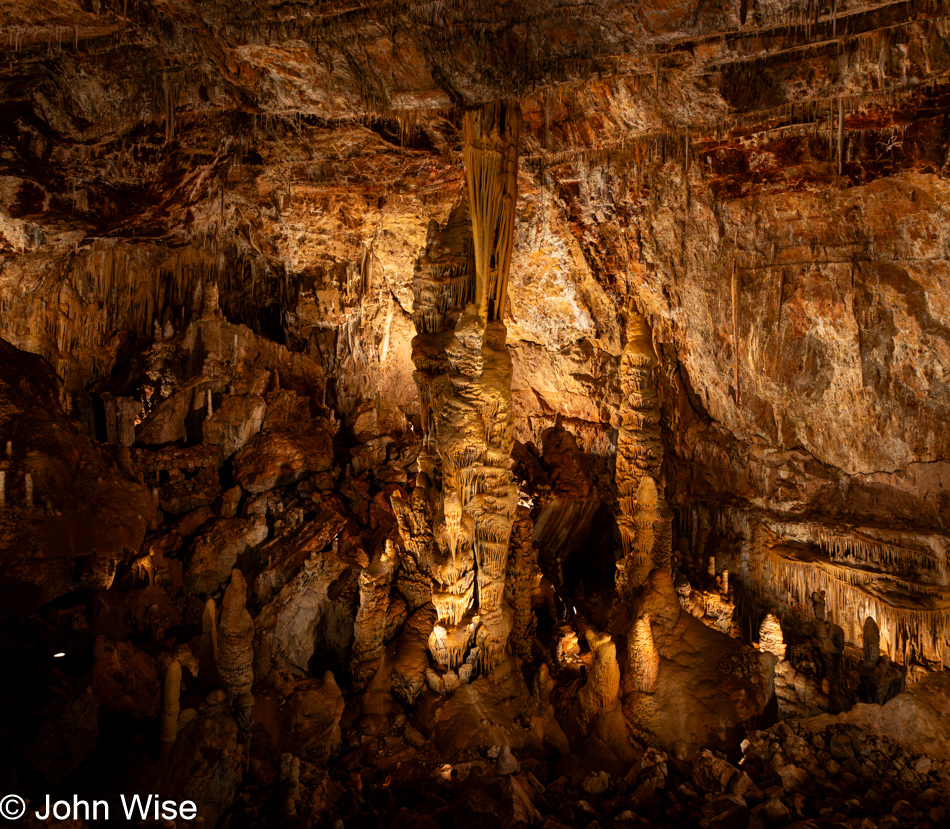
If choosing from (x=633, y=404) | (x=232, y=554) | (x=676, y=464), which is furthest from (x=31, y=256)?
(x=676, y=464)

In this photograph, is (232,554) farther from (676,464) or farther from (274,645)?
(676,464)

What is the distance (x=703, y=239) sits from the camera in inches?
345

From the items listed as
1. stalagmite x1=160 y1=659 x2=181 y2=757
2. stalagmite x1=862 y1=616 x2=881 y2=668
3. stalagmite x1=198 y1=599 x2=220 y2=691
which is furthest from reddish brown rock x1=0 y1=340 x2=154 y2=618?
stalagmite x1=862 y1=616 x2=881 y2=668

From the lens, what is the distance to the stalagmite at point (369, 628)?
7.63m

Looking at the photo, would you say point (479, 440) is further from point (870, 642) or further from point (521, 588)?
point (870, 642)

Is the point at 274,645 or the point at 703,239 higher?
the point at 703,239

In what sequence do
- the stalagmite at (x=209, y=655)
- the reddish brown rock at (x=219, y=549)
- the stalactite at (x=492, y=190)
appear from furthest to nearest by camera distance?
1. the reddish brown rock at (x=219, y=549)
2. the stalactite at (x=492, y=190)
3. the stalagmite at (x=209, y=655)

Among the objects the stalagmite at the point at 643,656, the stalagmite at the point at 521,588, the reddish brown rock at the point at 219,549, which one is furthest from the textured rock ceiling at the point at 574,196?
the stalagmite at the point at 643,656

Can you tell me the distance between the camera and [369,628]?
767 centimetres

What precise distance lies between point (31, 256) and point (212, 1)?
16.2 ft

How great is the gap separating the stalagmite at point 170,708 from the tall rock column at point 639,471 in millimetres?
5174

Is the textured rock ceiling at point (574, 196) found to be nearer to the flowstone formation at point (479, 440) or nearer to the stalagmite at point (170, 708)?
the flowstone formation at point (479, 440)

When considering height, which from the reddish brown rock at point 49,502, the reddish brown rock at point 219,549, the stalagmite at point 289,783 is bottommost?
the stalagmite at point 289,783

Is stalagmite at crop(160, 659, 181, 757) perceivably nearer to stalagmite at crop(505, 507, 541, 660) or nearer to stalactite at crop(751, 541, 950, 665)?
stalagmite at crop(505, 507, 541, 660)
